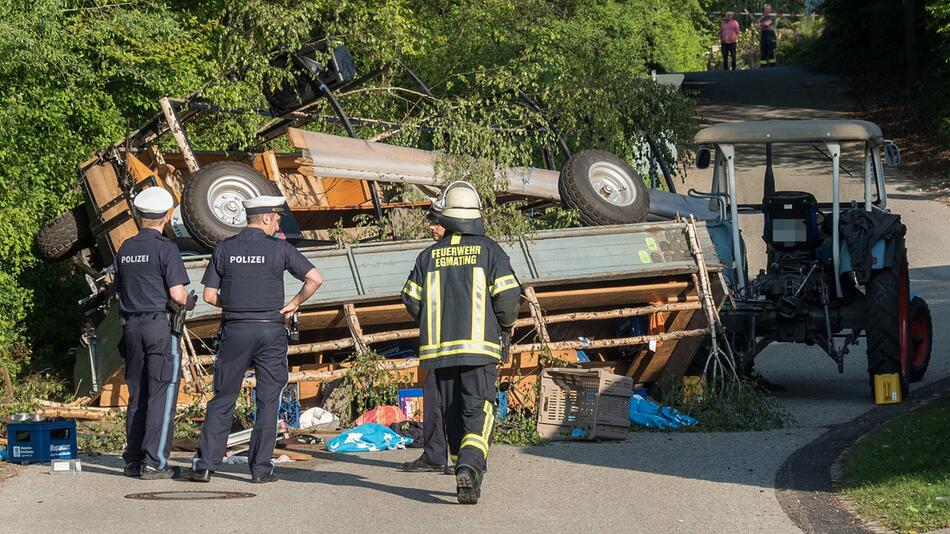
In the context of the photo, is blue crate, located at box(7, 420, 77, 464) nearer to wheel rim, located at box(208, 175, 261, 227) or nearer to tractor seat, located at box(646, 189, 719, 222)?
wheel rim, located at box(208, 175, 261, 227)

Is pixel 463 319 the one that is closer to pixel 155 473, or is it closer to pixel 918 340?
pixel 155 473

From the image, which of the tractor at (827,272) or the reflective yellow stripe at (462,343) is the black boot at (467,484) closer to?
the reflective yellow stripe at (462,343)

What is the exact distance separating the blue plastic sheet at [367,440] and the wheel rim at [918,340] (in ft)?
17.7

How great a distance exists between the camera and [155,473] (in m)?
8.30

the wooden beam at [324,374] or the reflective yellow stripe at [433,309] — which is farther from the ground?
the reflective yellow stripe at [433,309]

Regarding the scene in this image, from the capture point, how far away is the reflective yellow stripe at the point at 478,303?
750cm

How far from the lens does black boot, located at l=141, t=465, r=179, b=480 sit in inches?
326

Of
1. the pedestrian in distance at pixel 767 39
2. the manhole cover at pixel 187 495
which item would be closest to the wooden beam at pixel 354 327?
the manhole cover at pixel 187 495

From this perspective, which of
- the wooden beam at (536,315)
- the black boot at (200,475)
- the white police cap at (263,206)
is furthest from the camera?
the wooden beam at (536,315)

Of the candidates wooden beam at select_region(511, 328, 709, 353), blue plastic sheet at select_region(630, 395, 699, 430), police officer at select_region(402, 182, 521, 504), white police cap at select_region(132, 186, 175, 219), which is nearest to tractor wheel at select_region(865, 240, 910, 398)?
wooden beam at select_region(511, 328, 709, 353)

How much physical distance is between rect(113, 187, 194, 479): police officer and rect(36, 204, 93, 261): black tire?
477 centimetres

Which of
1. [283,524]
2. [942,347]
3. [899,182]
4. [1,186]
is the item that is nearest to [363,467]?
[283,524]

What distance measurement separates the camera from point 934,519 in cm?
665

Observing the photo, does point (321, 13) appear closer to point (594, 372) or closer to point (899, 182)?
point (594, 372)
